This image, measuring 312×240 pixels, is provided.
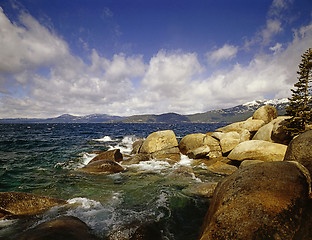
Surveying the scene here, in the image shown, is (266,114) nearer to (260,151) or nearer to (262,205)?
(260,151)

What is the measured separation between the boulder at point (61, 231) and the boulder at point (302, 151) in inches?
326

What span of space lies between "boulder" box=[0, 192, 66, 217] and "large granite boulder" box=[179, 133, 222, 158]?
557 inches

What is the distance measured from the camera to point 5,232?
17.2 feet

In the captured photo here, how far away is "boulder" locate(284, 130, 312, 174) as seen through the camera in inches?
238

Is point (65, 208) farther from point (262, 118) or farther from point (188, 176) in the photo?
point (262, 118)

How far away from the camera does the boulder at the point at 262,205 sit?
348 cm

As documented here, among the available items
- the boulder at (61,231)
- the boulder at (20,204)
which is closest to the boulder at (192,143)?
the boulder at (20,204)

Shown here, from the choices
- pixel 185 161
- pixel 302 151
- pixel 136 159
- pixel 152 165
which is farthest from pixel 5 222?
pixel 185 161

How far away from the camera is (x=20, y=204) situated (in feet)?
21.4

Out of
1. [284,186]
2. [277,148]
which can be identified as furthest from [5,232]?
[277,148]

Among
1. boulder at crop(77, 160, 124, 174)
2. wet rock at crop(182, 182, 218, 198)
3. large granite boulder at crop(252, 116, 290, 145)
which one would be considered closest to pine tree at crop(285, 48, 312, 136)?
large granite boulder at crop(252, 116, 290, 145)

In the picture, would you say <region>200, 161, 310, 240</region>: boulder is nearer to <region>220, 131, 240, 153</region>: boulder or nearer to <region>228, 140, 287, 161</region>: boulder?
<region>228, 140, 287, 161</region>: boulder

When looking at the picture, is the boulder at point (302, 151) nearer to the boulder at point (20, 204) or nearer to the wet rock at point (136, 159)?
the boulder at point (20, 204)

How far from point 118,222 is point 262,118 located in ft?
72.3
